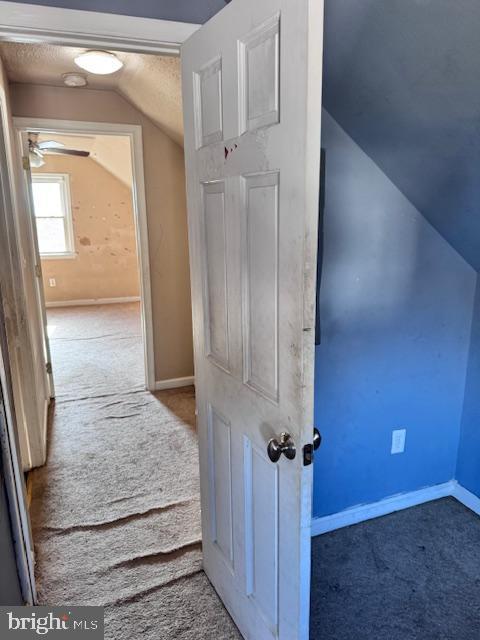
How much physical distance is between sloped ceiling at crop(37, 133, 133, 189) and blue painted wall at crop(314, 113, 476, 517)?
147 inches

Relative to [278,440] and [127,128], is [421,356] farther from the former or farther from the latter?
[127,128]

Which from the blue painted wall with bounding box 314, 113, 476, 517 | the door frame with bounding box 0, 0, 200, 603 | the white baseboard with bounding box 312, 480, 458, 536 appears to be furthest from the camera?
the white baseboard with bounding box 312, 480, 458, 536

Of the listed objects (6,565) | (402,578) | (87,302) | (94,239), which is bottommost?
(402,578)

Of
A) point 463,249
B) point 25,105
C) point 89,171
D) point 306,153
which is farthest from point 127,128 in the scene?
point 89,171

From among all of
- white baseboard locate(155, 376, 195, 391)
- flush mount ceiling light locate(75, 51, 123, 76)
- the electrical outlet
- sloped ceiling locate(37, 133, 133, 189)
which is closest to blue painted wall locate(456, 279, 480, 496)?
the electrical outlet

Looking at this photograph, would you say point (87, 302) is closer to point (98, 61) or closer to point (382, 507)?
point (98, 61)

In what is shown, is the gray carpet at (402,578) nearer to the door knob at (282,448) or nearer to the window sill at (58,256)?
the door knob at (282,448)

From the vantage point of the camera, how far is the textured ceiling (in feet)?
7.88

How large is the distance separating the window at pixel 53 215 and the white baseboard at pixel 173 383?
419cm

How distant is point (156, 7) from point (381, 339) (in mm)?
1482

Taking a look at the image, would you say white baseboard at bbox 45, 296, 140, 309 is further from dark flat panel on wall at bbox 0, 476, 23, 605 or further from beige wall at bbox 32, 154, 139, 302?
dark flat panel on wall at bbox 0, 476, 23, 605

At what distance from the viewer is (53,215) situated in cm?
702

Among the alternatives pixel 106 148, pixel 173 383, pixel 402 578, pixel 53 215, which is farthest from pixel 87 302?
pixel 402 578

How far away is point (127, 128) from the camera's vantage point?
334cm
